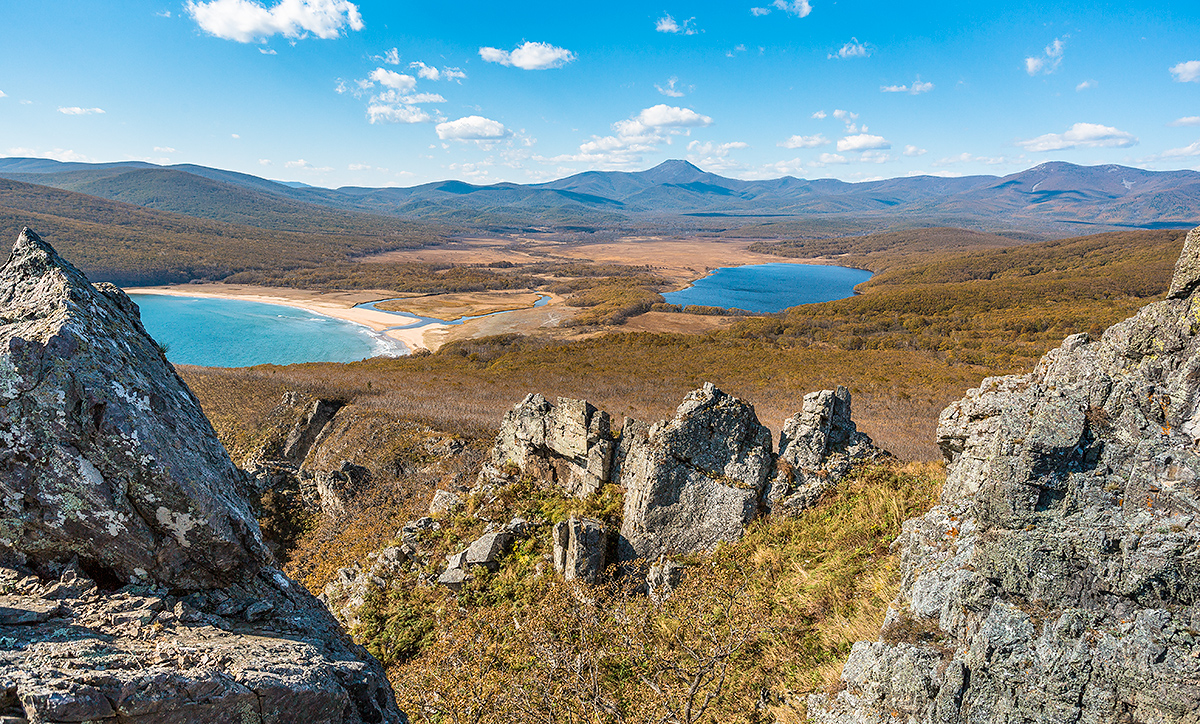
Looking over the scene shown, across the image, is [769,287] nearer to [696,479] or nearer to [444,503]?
[444,503]

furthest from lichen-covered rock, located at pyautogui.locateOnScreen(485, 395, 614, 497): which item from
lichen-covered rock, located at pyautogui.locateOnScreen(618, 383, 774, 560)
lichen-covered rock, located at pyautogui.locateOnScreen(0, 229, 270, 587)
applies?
lichen-covered rock, located at pyautogui.locateOnScreen(0, 229, 270, 587)

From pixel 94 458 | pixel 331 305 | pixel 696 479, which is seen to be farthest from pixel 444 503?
pixel 331 305

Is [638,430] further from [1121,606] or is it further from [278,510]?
[278,510]

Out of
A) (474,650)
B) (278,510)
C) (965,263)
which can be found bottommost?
(278,510)

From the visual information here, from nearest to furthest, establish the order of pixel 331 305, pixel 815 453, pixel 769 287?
pixel 815 453 < pixel 331 305 < pixel 769 287

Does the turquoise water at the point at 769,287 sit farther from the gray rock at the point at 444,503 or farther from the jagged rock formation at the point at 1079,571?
the jagged rock formation at the point at 1079,571

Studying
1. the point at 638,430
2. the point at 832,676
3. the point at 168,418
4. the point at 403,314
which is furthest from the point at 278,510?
the point at 403,314

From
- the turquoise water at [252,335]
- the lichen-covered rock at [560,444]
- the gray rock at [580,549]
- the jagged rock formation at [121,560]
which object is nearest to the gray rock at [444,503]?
the lichen-covered rock at [560,444]
